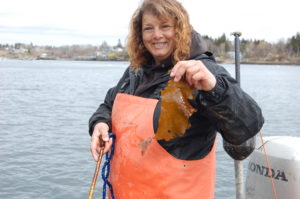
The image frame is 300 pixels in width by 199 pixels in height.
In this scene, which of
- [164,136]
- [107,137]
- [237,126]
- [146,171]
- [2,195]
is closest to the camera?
[237,126]

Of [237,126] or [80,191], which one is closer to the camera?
[237,126]

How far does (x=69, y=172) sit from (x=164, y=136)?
28.6ft

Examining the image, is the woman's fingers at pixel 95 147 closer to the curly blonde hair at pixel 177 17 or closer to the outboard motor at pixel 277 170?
the curly blonde hair at pixel 177 17

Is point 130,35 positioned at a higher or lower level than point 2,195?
higher

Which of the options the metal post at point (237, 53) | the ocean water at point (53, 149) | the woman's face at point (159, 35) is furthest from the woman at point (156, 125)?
the ocean water at point (53, 149)

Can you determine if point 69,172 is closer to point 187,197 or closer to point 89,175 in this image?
point 89,175

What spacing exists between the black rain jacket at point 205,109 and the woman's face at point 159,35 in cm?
8

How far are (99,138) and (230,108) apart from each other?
1220mm

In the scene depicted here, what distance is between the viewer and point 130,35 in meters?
3.10

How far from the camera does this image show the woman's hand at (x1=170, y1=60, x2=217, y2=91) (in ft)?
6.72

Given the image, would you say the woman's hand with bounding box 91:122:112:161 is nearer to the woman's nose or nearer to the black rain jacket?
the black rain jacket

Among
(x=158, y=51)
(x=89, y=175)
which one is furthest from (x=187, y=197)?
(x=89, y=175)

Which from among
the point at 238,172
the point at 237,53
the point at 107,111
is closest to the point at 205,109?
the point at 107,111

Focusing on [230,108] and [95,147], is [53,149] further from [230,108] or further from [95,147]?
[230,108]
